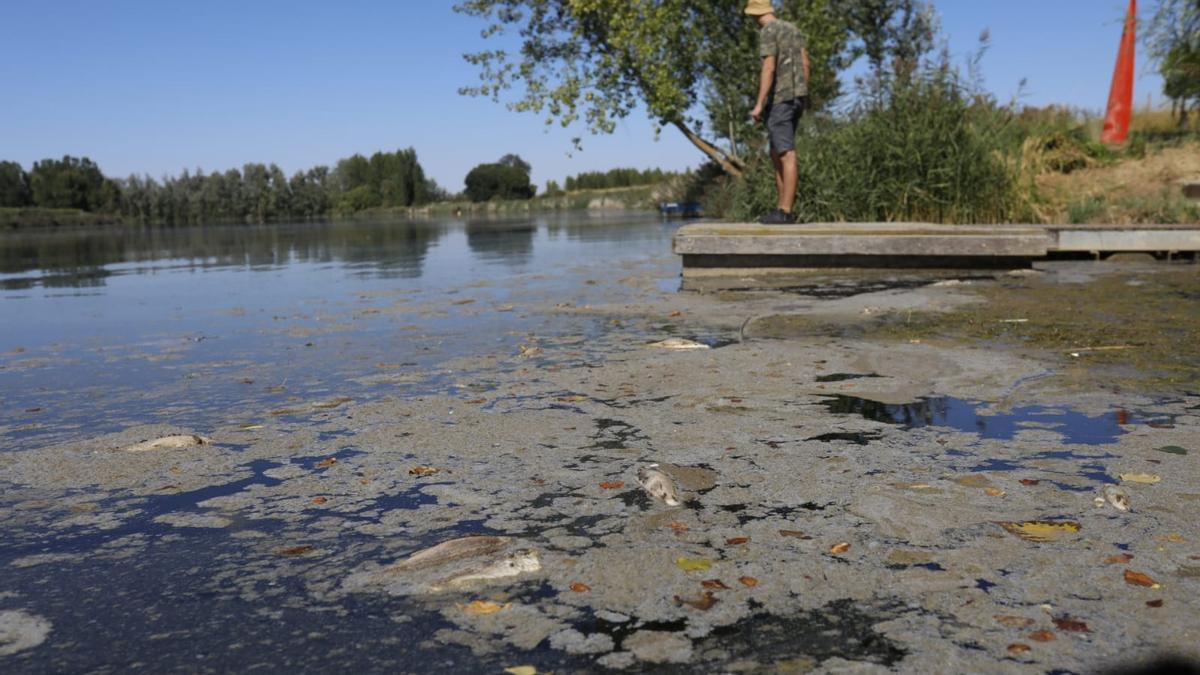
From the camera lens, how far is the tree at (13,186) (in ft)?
277

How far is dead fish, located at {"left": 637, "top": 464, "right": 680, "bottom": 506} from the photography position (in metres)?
2.27

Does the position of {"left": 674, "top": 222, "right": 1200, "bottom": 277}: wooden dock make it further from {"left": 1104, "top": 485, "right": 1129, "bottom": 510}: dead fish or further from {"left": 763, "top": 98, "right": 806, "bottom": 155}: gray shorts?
{"left": 1104, "top": 485, "right": 1129, "bottom": 510}: dead fish

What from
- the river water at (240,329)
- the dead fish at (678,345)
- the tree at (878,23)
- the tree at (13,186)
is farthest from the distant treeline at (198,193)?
the dead fish at (678,345)

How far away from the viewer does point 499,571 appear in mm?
1851

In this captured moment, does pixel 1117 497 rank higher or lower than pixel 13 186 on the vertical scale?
lower

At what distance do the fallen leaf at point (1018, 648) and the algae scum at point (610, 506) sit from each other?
1 centimetres

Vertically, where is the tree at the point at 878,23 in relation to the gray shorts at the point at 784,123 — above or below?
above

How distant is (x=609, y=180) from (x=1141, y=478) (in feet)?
294

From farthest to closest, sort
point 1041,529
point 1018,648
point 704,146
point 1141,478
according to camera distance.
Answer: point 704,146 → point 1141,478 → point 1041,529 → point 1018,648

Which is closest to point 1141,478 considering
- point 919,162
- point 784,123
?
point 784,123

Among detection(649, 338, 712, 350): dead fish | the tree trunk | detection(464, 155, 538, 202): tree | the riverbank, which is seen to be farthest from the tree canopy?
detection(464, 155, 538, 202): tree

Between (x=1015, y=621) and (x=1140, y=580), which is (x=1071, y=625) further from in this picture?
(x=1140, y=580)

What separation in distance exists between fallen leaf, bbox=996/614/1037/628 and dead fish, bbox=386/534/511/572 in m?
0.95

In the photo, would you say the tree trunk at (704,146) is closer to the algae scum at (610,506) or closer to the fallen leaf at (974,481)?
the algae scum at (610,506)
